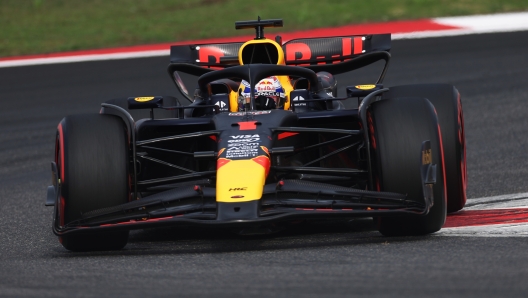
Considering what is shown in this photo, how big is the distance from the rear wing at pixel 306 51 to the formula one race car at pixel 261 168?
194 centimetres

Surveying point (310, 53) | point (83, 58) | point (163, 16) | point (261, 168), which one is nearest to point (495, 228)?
point (261, 168)

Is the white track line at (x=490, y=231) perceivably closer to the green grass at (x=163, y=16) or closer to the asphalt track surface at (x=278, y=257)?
the asphalt track surface at (x=278, y=257)

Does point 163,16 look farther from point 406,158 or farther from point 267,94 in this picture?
point 406,158

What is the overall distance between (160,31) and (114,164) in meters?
16.3

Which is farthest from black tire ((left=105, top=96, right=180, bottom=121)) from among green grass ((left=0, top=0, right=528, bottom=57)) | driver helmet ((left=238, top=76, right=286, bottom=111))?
green grass ((left=0, top=0, right=528, bottom=57))

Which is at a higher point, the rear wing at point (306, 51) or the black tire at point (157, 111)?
the rear wing at point (306, 51)

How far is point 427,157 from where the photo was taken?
21.6ft

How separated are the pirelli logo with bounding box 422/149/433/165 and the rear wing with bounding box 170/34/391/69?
3254 millimetres

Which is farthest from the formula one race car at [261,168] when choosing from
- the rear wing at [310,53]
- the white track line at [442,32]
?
the white track line at [442,32]

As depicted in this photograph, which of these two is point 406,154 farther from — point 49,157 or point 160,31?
point 160,31

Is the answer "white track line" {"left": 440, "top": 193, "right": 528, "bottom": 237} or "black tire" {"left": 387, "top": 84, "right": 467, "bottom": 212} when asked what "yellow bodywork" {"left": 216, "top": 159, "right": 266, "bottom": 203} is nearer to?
"white track line" {"left": 440, "top": 193, "right": 528, "bottom": 237}

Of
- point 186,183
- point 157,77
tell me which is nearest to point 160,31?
point 157,77

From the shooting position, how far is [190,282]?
5285 millimetres

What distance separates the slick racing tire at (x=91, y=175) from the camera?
21.8 ft
